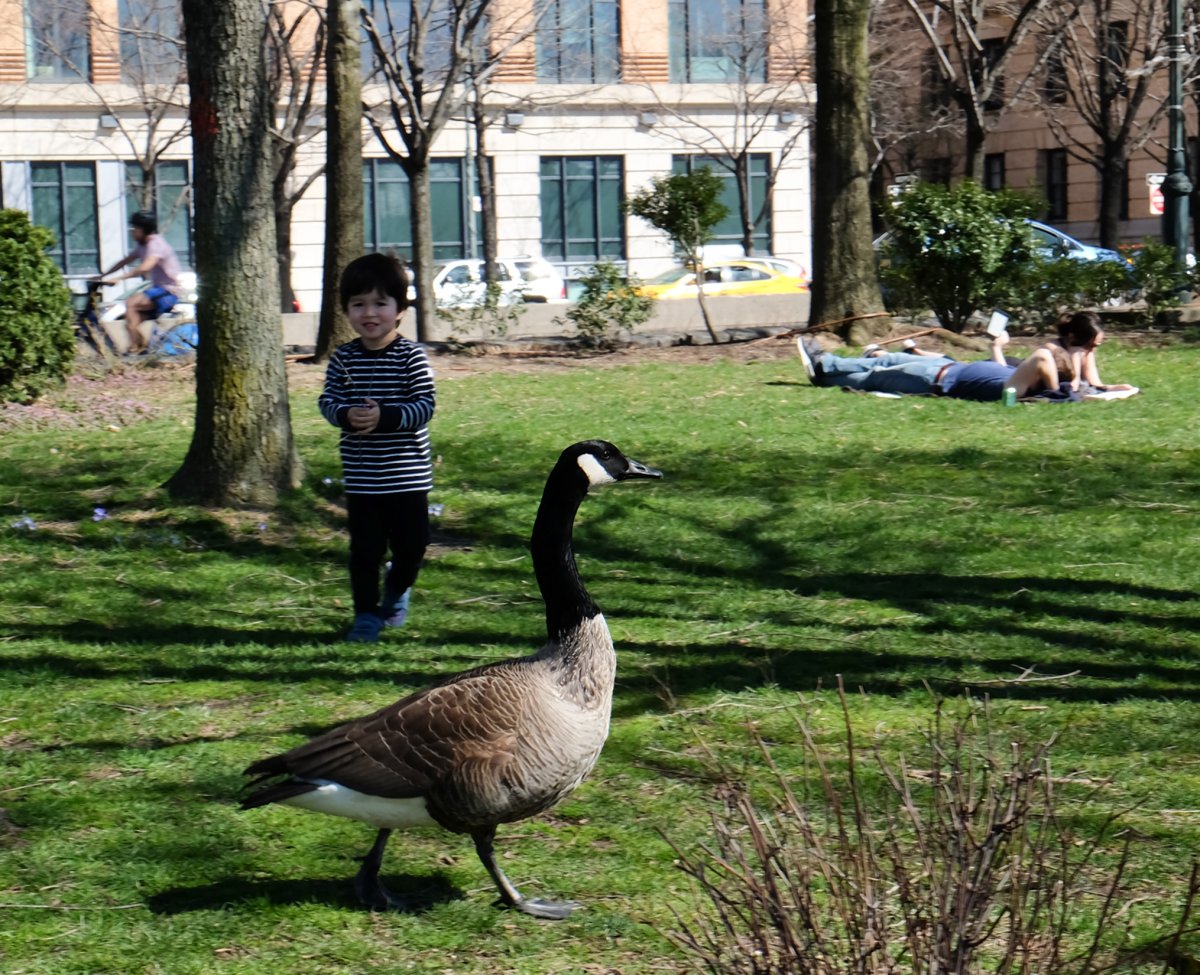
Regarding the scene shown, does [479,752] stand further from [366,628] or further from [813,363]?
[813,363]

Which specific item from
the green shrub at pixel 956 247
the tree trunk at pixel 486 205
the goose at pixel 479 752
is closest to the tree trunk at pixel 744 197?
the tree trunk at pixel 486 205

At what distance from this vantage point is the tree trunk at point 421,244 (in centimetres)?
1980

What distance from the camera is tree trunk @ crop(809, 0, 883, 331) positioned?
Answer: 17.0m

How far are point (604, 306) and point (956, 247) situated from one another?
396cm

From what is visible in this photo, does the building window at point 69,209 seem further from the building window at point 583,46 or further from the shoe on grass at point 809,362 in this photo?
the shoe on grass at point 809,362

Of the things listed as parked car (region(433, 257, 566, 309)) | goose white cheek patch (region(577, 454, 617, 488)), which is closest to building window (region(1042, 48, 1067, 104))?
parked car (region(433, 257, 566, 309))

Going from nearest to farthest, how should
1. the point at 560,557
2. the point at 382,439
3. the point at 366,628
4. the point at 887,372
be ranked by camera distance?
the point at 560,557
the point at 382,439
the point at 366,628
the point at 887,372

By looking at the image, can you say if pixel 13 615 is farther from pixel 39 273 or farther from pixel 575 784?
pixel 39 273

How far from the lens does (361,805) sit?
408cm

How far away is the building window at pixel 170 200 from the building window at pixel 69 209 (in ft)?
3.40

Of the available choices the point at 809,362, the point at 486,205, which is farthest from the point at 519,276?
the point at 809,362

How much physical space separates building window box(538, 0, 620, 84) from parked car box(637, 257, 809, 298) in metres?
10.6

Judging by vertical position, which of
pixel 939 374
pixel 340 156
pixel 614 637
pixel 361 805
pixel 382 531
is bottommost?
pixel 614 637

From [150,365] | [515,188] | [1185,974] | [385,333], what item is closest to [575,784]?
[1185,974]
